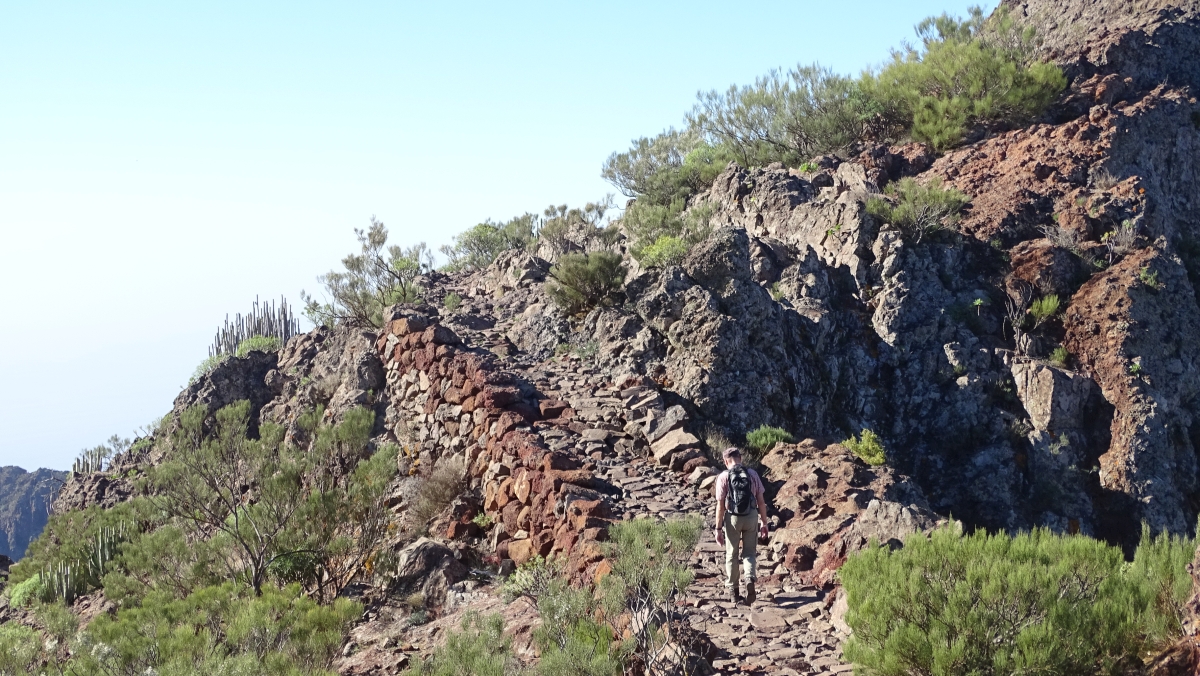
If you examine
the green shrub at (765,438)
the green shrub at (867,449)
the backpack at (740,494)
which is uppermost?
the green shrub at (765,438)

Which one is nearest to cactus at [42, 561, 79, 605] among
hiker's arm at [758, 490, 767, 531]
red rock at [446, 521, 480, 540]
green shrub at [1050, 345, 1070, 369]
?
red rock at [446, 521, 480, 540]

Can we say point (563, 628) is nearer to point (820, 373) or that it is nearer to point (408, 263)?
point (820, 373)

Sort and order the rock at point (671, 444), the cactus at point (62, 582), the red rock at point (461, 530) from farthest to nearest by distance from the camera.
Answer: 1. the cactus at point (62, 582)
2. the rock at point (671, 444)
3. the red rock at point (461, 530)

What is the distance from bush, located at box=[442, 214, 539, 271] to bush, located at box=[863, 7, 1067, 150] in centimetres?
1016

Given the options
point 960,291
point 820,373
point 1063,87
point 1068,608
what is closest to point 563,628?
point 1068,608

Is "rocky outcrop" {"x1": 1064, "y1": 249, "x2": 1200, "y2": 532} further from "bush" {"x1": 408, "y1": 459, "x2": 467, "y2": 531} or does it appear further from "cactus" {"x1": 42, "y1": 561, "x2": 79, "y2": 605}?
"cactus" {"x1": 42, "y1": 561, "x2": 79, "y2": 605}

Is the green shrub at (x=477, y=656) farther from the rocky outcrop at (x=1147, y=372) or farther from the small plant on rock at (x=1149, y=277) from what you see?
the small plant on rock at (x=1149, y=277)

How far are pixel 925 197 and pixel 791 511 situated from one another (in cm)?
952

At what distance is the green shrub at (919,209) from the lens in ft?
56.2

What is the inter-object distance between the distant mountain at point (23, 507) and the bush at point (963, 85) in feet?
148

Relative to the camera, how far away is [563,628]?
23.3 feet

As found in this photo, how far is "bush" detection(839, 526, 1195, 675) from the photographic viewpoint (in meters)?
5.68

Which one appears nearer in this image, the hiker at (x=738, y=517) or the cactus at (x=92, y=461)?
the hiker at (x=738, y=517)

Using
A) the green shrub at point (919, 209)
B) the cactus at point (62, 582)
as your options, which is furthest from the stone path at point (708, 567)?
the cactus at point (62, 582)
